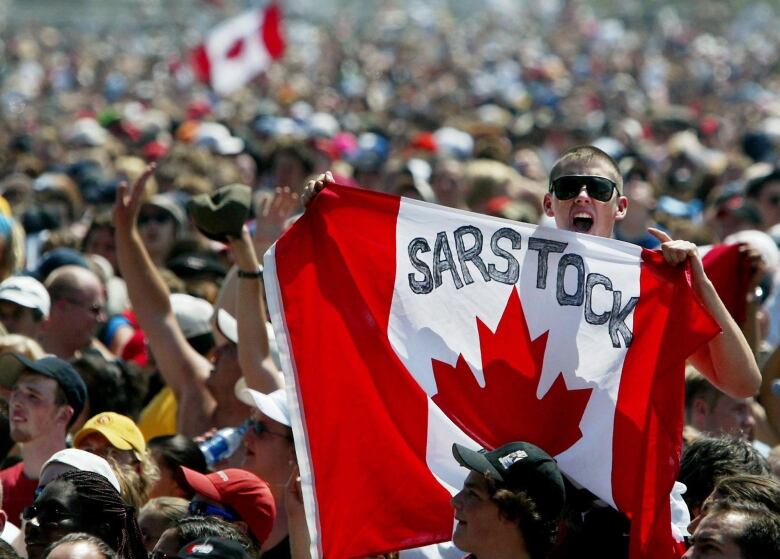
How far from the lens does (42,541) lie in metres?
4.70

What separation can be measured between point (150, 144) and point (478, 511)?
40.8 ft

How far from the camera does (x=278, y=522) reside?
5.53 metres

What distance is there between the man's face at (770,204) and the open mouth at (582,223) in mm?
5542

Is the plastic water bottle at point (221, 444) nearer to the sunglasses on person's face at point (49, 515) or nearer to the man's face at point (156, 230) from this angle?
the sunglasses on person's face at point (49, 515)

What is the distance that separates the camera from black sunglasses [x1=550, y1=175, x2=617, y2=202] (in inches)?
198

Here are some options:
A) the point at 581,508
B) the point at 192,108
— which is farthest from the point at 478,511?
the point at 192,108

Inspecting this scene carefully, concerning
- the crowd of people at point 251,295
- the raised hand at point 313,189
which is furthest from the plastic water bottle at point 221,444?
the raised hand at point 313,189

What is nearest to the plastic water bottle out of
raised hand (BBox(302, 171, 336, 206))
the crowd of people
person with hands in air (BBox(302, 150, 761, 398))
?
the crowd of people

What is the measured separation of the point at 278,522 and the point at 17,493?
1.05 m

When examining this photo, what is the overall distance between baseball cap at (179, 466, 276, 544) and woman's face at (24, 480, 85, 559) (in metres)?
0.57

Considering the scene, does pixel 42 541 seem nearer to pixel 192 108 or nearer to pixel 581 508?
pixel 581 508

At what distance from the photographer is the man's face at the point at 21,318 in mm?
7812

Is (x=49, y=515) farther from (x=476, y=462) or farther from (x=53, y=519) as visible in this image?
(x=476, y=462)

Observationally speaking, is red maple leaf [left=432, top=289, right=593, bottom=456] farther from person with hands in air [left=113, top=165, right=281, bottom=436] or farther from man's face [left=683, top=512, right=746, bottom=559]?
person with hands in air [left=113, top=165, right=281, bottom=436]
